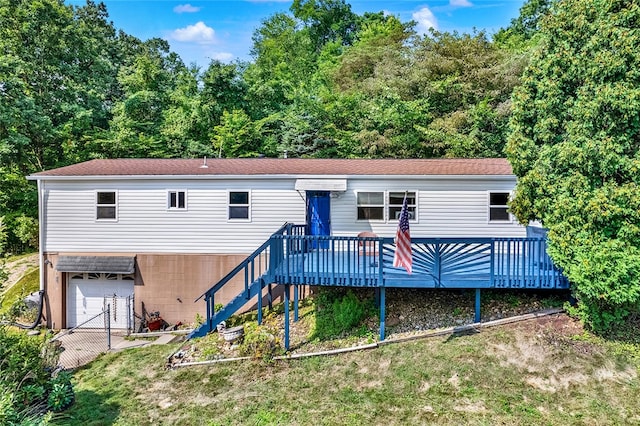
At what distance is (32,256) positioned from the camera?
16.0m

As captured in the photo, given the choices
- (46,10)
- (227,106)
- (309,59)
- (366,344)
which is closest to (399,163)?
(366,344)

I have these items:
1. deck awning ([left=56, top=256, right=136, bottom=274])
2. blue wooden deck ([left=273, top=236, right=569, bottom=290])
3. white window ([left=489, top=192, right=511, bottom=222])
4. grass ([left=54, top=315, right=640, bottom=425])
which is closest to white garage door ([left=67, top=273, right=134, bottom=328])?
deck awning ([left=56, top=256, right=136, bottom=274])

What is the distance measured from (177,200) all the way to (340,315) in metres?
6.30

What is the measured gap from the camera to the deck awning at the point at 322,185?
1087cm

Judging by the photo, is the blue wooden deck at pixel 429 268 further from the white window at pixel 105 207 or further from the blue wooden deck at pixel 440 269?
the white window at pixel 105 207

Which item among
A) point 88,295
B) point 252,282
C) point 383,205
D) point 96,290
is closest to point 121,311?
point 96,290

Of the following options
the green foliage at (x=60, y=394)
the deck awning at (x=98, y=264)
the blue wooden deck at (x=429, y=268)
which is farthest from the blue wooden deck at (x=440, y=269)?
the deck awning at (x=98, y=264)

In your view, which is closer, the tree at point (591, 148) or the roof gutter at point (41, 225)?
the tree at point (591, 148)

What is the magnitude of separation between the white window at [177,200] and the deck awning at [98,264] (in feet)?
6.72

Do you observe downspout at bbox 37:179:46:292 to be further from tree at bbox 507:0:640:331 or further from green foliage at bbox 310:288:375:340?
tree at bbox 507:0:640:331

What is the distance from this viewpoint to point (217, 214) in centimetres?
1173

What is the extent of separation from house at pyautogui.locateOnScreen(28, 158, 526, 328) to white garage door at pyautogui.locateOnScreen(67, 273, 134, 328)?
0.11 ft

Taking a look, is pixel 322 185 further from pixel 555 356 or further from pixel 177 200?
pixel 555 356

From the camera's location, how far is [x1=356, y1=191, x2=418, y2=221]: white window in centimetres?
1130
